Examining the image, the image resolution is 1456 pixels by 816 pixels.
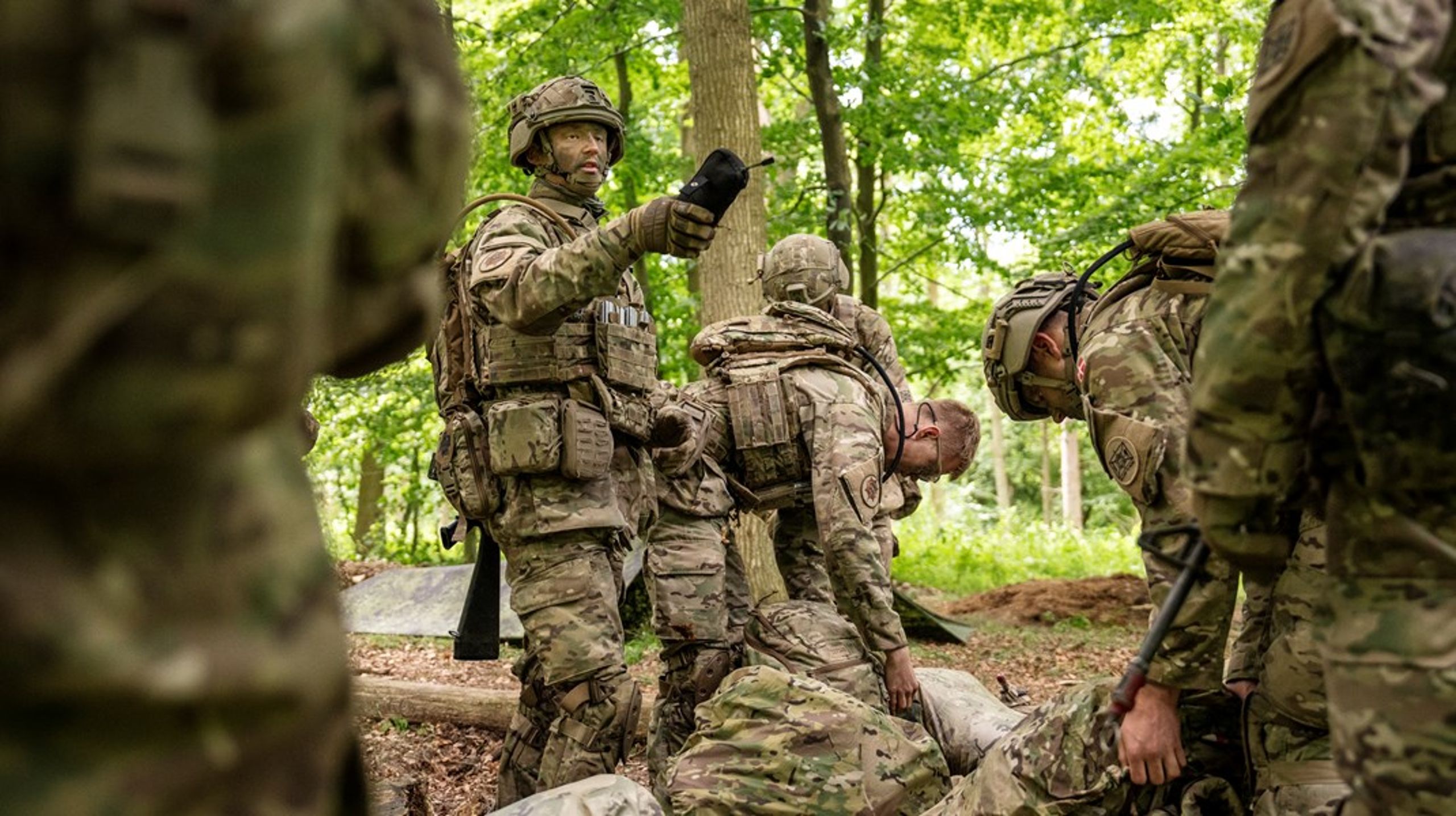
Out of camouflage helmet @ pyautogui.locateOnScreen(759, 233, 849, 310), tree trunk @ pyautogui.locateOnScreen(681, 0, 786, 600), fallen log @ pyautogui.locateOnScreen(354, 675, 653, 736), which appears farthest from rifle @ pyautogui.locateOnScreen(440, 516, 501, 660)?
tree trunk @ pyautogui.locateOnScreen(681, 0, 786, 600)

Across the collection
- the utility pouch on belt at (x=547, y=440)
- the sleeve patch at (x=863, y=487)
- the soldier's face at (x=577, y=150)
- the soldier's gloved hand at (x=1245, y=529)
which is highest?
the soldier's face at (x=577, y=150)

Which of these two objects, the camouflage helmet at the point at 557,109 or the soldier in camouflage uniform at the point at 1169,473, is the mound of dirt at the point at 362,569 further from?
the soldier in camouflage uniform at the point at 1169,473

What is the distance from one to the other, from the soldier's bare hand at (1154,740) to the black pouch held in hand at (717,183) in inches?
92.0

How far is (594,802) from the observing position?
3.42 meters

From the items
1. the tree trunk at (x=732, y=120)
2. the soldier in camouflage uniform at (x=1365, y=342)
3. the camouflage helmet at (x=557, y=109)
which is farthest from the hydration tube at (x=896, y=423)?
the soldier in camouflage uniform at (x=1365, y=342)

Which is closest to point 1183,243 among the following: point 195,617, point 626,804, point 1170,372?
point 1170,372

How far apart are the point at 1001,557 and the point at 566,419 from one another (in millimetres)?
10763

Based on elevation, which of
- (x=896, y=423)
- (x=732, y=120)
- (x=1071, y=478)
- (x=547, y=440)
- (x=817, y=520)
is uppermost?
(x=732, y=120)

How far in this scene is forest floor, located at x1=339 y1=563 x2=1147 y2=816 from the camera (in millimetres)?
6590

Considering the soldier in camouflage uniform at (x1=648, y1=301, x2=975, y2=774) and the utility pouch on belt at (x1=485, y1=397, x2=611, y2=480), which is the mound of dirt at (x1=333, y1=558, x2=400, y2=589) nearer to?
the soldier in camouflage uniform at (x1=648, y1=301, x2=975, y2=774)

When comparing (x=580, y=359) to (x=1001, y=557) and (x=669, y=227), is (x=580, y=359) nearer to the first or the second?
(x=669, y=227)

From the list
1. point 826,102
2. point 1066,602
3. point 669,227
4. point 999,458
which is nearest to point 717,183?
point 669,227

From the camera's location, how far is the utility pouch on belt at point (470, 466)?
228 inches

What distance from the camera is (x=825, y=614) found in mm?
6418
